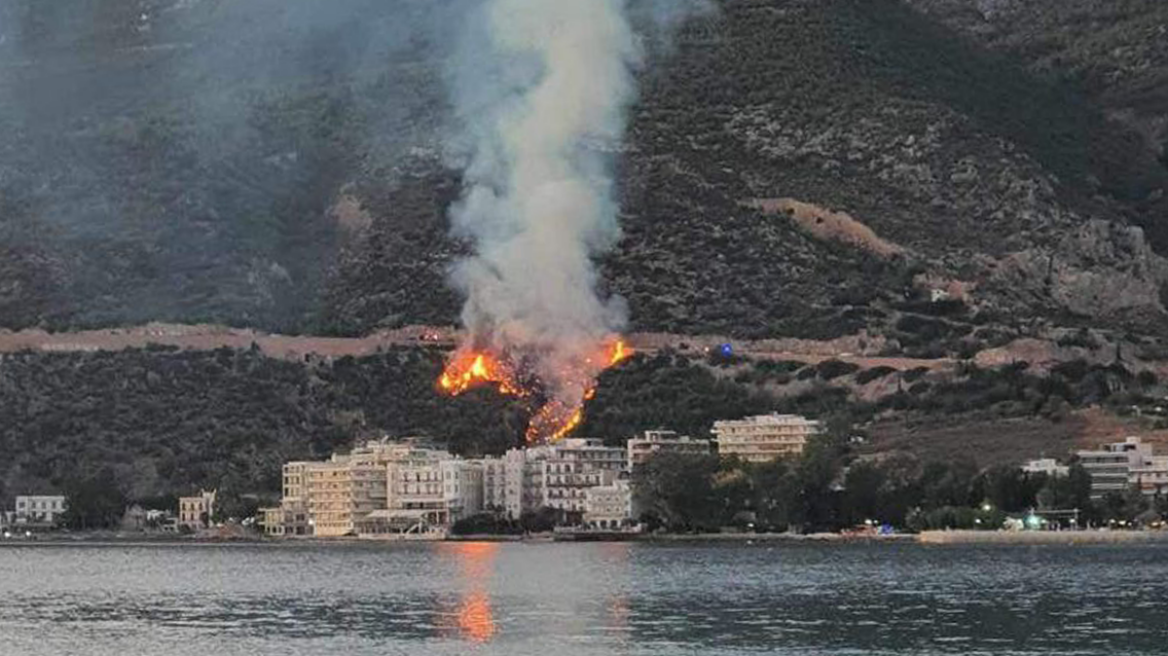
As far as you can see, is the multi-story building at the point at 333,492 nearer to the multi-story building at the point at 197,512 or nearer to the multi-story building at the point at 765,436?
the multi-story building at the point at 197,512

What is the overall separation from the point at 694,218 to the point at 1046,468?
130ft

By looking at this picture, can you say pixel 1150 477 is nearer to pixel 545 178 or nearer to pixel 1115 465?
pixel 1115 465

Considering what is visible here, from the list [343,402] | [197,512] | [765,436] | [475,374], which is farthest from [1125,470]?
[197,512]

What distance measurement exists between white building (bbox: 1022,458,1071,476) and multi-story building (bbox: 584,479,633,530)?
64.4 feet

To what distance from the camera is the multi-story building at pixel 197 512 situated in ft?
542

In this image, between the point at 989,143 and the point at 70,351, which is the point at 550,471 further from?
the point at 989,143

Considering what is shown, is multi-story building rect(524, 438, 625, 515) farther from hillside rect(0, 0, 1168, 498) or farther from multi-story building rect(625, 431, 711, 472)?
hillside rect(0, 0, 1168, 498)

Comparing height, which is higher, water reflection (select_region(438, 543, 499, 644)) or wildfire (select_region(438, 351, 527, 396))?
wildfire (select_region(438, 351, 527, 396))

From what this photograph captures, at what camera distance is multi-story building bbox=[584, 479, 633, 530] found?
6176 inches

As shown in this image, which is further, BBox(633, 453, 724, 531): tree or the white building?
BBox(633, 453, 724, 531): tree

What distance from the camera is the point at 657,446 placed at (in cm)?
15825

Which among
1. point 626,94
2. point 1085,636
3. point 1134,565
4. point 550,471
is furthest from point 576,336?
point 1085,636

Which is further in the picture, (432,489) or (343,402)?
(343,402)

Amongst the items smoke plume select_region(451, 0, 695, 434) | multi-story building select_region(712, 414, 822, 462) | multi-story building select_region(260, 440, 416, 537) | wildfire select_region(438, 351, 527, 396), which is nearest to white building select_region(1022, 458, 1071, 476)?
multi-story building select_region(712, 414, 822, 462)
